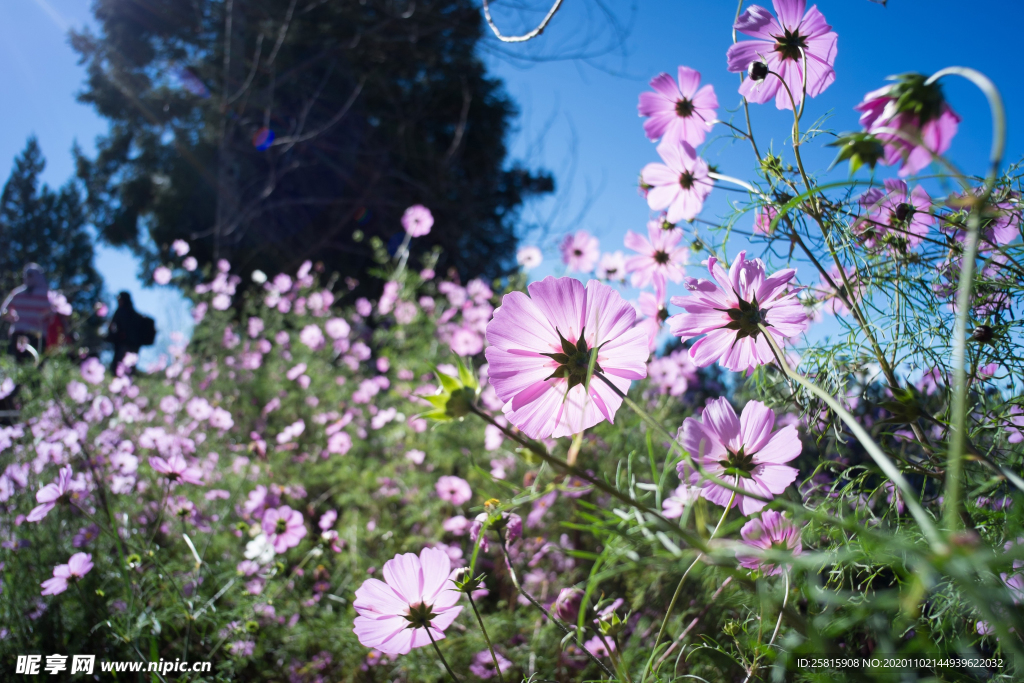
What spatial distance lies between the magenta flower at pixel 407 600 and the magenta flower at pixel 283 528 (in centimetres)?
56

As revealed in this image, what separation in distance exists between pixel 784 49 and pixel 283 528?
966 millimetres

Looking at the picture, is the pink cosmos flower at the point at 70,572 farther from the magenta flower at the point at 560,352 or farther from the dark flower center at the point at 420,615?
the magenta flower at the point at 560,352

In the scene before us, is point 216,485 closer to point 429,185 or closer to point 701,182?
point 701,182

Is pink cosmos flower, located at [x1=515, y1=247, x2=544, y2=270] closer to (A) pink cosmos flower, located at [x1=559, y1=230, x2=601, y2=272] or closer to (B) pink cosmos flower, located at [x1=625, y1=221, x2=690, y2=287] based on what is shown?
(A) pink cosmos flower, located at [x1=559, y1=230, x2=601, y2=272]

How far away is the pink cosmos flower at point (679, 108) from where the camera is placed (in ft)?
1.83

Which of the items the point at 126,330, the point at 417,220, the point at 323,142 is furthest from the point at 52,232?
the point at 417,220

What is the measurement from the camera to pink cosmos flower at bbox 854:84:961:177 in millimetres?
268

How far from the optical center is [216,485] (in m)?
1.41

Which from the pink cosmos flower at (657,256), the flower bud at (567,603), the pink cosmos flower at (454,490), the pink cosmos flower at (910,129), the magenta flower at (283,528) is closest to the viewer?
the pink cosmos flower at (910,129)

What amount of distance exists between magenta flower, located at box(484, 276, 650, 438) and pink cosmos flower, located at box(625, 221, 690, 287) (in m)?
0.33

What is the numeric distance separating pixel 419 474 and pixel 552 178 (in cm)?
740

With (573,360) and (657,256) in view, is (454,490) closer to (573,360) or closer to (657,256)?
(657,256)

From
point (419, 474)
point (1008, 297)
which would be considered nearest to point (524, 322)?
point (1008, 297)

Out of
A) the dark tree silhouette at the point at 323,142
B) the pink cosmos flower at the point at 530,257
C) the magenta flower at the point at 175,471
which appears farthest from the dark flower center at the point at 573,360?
the dark tree silhouette at the point at 323,142
